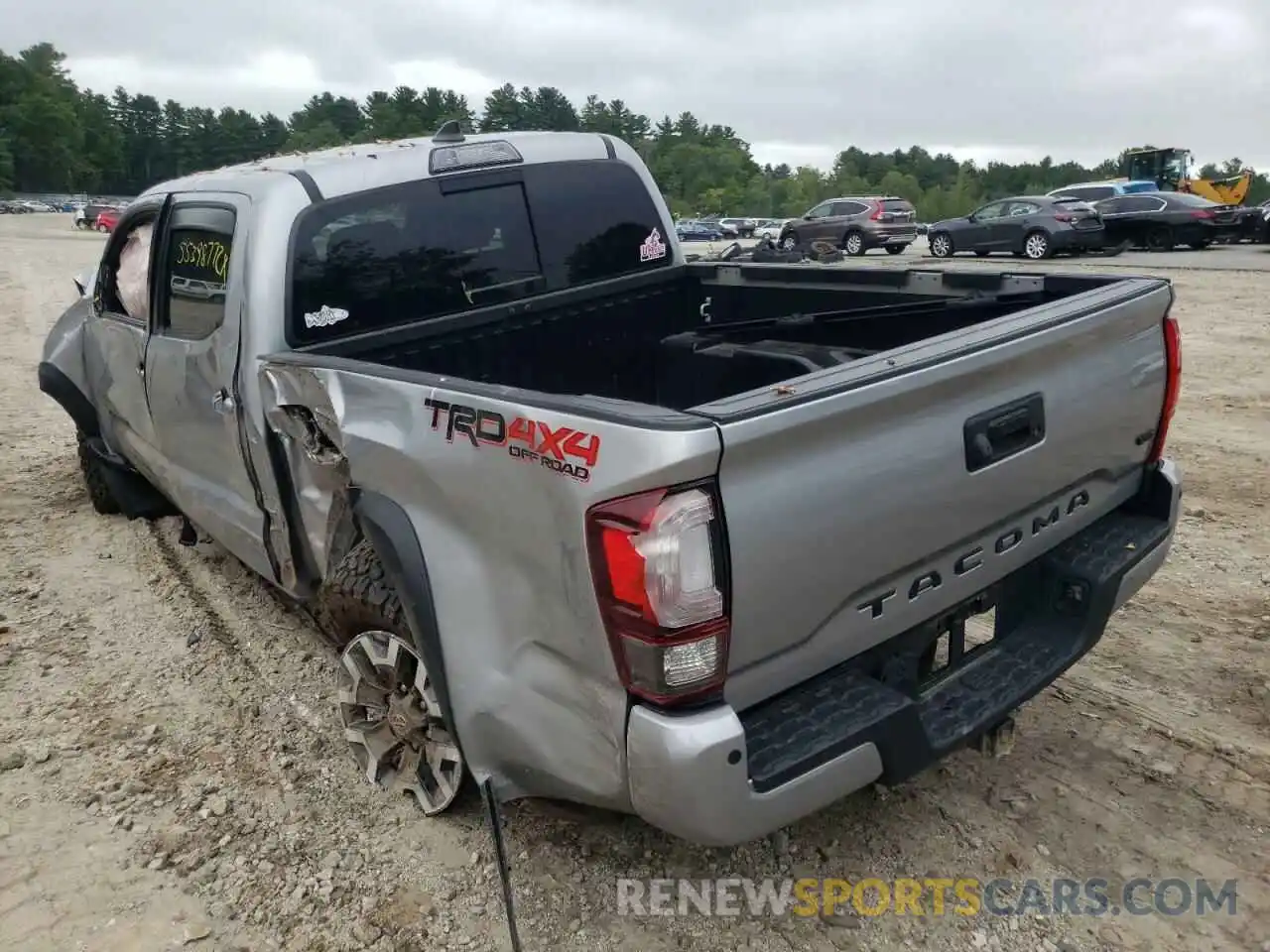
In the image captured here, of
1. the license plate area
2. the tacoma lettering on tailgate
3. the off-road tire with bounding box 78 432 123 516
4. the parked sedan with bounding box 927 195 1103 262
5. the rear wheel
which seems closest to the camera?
the tacoma lettering on tailgate

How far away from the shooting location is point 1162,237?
21.9 meters

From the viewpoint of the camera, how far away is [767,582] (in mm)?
2051

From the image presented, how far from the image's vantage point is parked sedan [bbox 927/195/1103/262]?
20750mm

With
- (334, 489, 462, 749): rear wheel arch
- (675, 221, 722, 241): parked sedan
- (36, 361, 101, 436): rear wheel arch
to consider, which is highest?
(334, 489, 462, 749): rear wheel arch

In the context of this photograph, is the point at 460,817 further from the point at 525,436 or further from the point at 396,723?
the point at 525,436

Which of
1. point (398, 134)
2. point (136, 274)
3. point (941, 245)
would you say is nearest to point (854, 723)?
point (136, 274)

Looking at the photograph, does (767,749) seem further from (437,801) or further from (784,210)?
(784,210)

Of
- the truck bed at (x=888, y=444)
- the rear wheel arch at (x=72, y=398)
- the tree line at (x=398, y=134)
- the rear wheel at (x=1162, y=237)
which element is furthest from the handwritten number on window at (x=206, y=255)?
the tree line at (x=398, y=134)

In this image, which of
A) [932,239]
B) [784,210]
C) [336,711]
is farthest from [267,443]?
[784,210]

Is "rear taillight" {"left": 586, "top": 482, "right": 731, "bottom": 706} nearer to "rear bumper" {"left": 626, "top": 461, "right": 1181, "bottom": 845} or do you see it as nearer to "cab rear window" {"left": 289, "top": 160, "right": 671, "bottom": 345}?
"rear bumper" {"left": 626, "top": 461, "right": 1181, "bottom": 845}

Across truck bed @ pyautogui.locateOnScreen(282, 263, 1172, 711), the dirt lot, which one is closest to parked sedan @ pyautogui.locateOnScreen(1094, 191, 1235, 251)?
the dirt lot

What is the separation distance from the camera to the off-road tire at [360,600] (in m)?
2.85

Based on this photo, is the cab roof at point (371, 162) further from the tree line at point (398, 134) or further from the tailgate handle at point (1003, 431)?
the tree line at point (398, 134)

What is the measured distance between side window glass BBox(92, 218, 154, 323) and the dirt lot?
142 cm
